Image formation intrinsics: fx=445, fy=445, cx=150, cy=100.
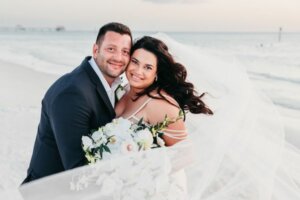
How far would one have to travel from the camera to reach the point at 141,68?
11.4ft

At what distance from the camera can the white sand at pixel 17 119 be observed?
565 cm

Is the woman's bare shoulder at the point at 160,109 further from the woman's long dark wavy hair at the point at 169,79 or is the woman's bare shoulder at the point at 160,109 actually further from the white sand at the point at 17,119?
the white sand at the point at 17,119

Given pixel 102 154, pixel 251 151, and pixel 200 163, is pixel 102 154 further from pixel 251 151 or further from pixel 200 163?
pixel 251 151

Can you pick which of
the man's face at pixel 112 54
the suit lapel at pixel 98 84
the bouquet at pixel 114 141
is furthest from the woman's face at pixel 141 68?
the bouquet at pixel 114 141

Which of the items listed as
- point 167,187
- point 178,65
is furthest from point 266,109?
point 167,187

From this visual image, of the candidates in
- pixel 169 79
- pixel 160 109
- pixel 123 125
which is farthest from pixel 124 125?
pixel 169 79

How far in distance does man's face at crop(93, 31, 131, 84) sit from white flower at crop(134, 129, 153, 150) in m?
0.70

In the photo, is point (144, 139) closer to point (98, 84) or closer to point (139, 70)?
point (98, 84)

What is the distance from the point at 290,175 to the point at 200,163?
4.22 feet

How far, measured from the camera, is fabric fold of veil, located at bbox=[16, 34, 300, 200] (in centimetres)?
277

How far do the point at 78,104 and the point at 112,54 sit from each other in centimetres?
62

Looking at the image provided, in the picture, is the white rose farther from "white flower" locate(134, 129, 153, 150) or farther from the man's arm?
the man's arm

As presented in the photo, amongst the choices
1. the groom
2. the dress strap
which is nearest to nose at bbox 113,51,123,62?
the groom

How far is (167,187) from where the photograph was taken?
285cm
